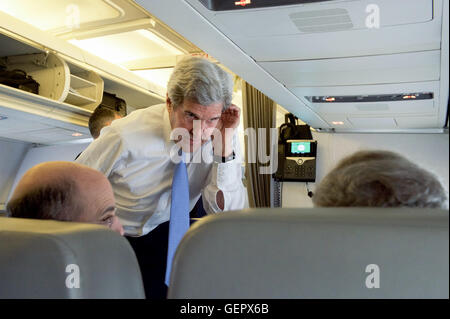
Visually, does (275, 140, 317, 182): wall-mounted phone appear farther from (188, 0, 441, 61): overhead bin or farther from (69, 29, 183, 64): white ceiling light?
(188, 0, 441, 61): overhead bin

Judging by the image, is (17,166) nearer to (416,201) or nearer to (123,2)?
(123,2)

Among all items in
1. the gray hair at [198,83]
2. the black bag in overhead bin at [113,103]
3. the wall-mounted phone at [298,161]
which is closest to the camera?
the gray hair at [198,83]

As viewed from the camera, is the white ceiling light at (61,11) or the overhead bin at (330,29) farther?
the white ceiling light at (61,11)

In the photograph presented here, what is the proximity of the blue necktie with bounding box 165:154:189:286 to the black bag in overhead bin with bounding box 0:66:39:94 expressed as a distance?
2.04 metres

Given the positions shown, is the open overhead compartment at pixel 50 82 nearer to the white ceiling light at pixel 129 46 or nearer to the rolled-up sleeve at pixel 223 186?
the white ceiling light at pixel 129 46

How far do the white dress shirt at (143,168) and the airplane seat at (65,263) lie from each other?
1399 millimetres

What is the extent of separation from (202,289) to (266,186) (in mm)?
4860

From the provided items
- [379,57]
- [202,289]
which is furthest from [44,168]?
[379,57]

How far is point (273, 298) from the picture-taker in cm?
66

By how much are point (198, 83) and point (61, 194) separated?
1127mm

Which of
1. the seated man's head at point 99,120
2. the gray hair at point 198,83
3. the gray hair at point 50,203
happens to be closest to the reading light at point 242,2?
the gray hair at point 198,83

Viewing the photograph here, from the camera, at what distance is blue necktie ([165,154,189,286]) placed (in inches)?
86.9

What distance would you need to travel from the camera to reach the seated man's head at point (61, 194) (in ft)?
3.81

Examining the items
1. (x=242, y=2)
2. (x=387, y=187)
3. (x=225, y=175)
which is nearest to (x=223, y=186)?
(x=225, y=175)
